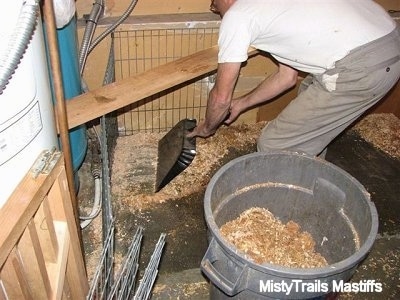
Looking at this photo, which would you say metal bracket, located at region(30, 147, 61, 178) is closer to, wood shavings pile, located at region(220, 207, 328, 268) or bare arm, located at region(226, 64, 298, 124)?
wood shavings pile, located at region(220, 207, 328, 268)

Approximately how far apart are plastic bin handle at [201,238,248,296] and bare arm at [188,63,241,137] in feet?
2.88

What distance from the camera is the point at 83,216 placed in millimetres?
2414

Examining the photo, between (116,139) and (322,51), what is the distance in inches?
66.2

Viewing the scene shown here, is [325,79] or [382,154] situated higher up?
[325,79]

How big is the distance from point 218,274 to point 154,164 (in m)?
1.46

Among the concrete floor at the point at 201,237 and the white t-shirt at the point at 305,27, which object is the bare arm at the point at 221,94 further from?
the concrete floor at the point at 201,237

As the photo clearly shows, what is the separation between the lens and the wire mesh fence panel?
8.71 ft

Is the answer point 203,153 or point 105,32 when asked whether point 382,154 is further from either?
point 105,32

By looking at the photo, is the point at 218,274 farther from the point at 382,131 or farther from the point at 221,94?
the point at 382,131

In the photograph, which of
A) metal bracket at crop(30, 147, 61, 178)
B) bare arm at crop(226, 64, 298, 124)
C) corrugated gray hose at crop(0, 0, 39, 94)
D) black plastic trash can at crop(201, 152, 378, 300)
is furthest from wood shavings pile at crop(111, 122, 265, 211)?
corrugated gray hose at crop(0, 0, 39, 94)

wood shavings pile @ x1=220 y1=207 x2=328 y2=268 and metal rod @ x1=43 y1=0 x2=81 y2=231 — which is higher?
metal rod @ x1=43 y1=0 x2=81 y2=231

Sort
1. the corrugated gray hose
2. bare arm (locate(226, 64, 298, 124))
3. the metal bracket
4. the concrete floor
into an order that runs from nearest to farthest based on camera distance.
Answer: the corrugated gray hose
the metal bracket
the concrete floor
bare arm (locate(226, 64, 298, 124))

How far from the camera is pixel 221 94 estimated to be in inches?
82.3

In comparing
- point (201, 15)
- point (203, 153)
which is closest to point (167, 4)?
point (201, 15)
